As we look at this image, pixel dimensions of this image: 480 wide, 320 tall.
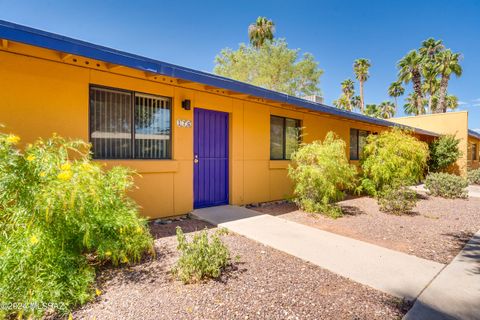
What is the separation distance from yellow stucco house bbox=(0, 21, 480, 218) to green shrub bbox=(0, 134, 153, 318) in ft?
5.50

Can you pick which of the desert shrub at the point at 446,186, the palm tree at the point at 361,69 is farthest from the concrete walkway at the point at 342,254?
the palm tree at the point at 361,69

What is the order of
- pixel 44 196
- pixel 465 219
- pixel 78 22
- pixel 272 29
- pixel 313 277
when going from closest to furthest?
pixel 44 196
pixel 313 277
pixel 465 219
pixel 78 22
pixel 272 29

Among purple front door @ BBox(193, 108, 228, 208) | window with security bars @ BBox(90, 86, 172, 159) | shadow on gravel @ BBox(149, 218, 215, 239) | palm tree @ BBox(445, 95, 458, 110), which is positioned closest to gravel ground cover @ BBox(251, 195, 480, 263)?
purple front door @ BBox(193, 108, 228, 208)

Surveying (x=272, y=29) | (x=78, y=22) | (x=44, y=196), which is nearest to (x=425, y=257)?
(x=44, y=196)

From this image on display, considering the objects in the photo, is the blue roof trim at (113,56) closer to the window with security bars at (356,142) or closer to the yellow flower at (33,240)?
the yellow flower at (33,240)

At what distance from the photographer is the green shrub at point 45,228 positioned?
94.0 inches

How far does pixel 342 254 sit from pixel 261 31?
1127 inches

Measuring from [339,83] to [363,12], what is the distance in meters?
28.9

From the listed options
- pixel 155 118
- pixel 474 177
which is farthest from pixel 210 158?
pixel 474 177

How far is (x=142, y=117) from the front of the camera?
5375 millimetres

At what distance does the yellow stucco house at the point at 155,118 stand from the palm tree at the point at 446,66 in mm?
23364

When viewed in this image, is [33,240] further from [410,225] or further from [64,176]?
[410,225]

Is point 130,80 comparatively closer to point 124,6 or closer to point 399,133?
point 124,6

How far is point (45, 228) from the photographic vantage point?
8.38 ft
